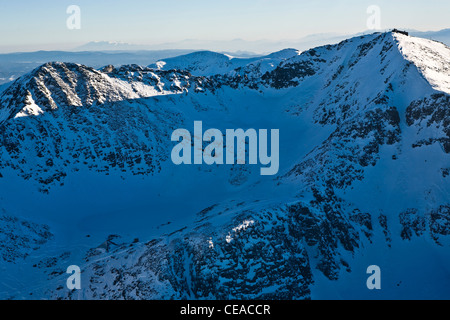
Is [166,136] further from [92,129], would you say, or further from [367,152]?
[367,152]

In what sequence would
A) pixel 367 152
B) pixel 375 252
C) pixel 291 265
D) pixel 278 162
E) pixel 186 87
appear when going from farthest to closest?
1. pixel 186 87
2. pixel 278 162
3. pixel 367 152
4. pixel 375 252
5. pixel 291 265

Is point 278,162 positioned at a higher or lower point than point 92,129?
lower
